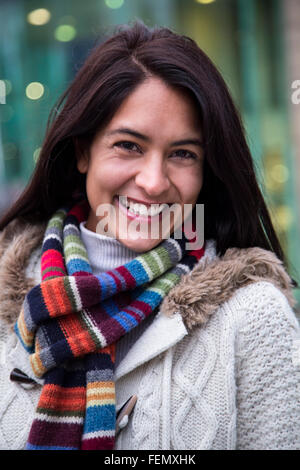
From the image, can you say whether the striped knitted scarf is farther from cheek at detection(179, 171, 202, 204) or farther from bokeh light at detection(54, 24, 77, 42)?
bokeh light at detection(54, 24, 77, 42)

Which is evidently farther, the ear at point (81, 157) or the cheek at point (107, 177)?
the ear at point (81, 157)

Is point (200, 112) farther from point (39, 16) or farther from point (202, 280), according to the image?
point (39, 16)

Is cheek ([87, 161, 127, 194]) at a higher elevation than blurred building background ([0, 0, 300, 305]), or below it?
below

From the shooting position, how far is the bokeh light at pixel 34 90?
5363 mm

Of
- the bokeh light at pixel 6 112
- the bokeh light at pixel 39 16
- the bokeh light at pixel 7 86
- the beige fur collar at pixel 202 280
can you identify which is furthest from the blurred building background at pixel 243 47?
the beige fur collar at pixel 202 280

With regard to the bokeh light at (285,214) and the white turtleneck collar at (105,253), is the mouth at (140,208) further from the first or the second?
the bokeh light at (285,214)

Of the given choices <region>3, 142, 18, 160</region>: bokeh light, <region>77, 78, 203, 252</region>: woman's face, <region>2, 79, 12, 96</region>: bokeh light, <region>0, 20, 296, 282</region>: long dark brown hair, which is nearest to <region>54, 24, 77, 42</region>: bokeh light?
<region>2, 79, 12, 96</region>: bokeh light

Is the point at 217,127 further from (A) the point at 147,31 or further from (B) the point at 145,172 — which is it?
(A) the point at 147,31

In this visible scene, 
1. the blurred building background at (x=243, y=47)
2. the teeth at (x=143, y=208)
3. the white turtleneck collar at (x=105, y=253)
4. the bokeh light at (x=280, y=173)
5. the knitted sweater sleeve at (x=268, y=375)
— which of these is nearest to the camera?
the knitted sweater sleeve at (x=268, y=375)

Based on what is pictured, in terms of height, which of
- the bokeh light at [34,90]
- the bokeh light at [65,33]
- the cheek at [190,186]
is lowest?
the cheek at [190,186]

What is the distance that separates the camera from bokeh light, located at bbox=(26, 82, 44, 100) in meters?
5.36

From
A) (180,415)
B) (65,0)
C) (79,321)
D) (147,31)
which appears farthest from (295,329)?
(65,0)

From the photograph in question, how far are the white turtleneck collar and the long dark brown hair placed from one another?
0.31 m

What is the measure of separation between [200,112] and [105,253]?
24.2 inches
